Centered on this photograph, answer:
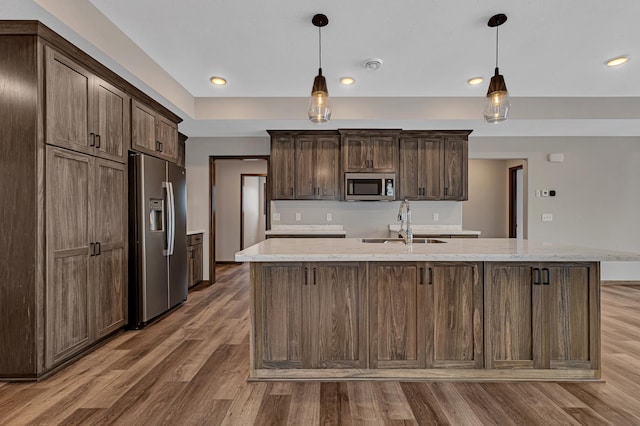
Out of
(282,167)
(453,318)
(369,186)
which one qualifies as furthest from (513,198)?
(453,318)

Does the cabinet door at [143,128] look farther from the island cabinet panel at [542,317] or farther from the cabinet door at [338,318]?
the island cabinet panel at [542,317]

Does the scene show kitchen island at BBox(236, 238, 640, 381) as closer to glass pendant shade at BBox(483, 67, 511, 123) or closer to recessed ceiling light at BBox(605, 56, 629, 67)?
glass pendant shade at BBox(483, 67, 511, 123)

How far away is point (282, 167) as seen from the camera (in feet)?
16.5

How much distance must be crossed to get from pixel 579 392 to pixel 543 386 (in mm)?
197

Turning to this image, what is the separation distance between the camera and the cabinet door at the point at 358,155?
495 cm

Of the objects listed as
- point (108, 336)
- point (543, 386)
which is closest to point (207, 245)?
point (108, 336)

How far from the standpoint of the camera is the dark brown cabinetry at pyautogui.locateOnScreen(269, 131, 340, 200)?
502cm

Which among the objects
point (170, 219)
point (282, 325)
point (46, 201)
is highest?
point (46, 201)

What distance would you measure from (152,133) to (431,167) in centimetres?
365

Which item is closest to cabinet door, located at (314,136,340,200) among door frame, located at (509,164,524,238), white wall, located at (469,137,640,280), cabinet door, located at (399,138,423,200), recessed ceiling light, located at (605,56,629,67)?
cabinet door, located at (399,138,423,200)

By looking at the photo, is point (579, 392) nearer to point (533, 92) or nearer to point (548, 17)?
point (548, 17)

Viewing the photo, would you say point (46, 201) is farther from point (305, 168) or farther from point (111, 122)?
point (305, 168)

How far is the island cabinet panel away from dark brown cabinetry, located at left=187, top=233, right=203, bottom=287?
401 cm

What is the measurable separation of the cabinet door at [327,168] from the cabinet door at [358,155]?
16 cm
